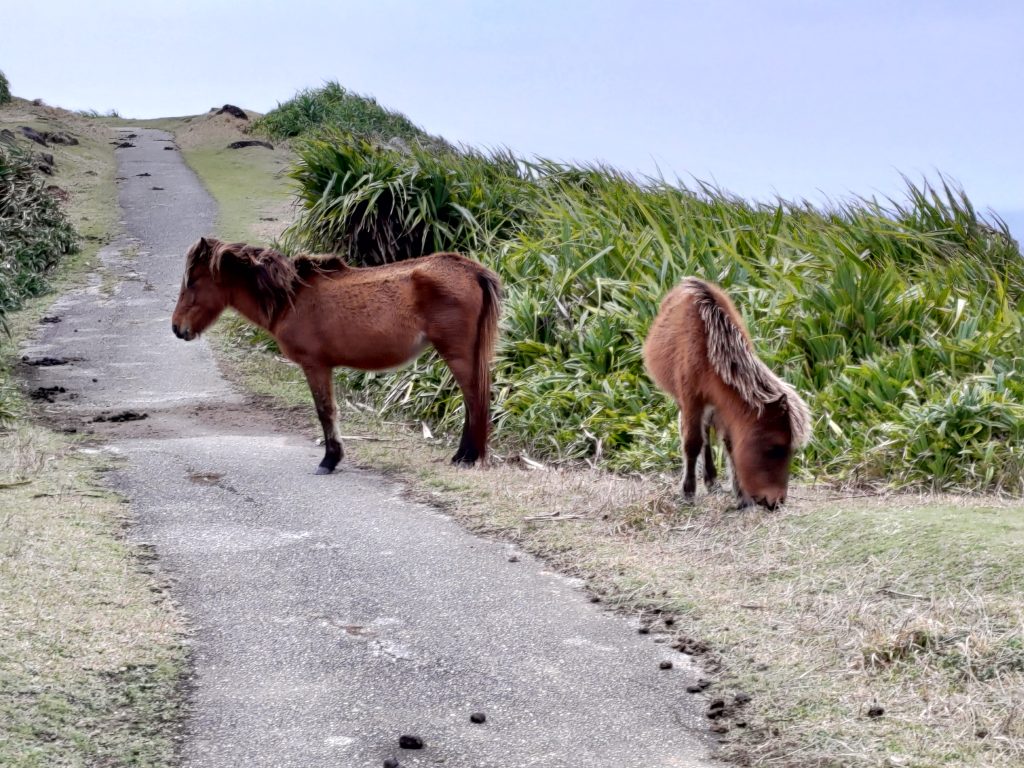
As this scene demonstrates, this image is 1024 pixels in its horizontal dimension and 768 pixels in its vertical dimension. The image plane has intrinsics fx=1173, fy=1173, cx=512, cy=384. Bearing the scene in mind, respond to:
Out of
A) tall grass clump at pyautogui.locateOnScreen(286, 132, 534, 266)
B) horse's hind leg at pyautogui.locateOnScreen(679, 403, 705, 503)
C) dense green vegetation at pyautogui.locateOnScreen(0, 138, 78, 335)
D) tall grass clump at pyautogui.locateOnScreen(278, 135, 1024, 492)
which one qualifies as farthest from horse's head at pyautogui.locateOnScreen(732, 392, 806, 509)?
dense green vegetation at pyautogui.locateOnScreen(0, 138, 78, 335)

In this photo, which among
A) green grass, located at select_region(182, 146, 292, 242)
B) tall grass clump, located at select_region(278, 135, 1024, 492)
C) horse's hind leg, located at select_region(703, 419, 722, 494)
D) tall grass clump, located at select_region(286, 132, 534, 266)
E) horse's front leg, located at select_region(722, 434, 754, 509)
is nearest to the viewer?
horse's front leg, located at select_region(722, 434, 754, 509)

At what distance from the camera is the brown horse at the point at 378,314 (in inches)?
343

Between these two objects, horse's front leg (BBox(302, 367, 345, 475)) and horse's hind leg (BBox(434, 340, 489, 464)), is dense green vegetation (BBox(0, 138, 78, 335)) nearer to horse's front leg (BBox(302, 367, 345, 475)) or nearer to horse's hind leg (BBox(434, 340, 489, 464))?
horse's front leg (BBox(302, 367, 345, 475))

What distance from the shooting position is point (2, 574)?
5.40m

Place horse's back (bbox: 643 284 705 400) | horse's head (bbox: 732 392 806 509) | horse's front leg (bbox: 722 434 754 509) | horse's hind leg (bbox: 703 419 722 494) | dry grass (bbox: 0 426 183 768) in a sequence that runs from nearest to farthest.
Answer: dry grass (bbox: 0 426 183 768) → horse's head (bbox: 732 392 806 509) → horse's front leg (bbox: 722 434 754 509) → horse's back (bbox: 643 284 705 400) → horse's hind leg (bbox: 703 419 722 494)

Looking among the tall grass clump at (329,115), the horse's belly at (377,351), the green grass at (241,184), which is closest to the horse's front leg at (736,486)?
the horse's belly at (377,351)

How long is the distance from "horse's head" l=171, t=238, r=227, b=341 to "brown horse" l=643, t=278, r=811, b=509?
3828 mm

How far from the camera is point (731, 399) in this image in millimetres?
6391

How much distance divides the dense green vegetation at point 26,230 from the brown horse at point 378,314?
796 cm

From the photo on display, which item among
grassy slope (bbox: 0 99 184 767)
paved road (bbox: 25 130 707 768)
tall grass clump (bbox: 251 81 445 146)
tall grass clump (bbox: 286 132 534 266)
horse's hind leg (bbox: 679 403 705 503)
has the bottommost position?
grassy slope (bbox: 0 99 184 767)

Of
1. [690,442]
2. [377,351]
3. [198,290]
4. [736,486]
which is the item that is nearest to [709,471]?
[690,442]

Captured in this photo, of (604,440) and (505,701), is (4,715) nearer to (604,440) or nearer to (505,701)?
(505,701)

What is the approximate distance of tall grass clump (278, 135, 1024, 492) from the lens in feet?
27.3

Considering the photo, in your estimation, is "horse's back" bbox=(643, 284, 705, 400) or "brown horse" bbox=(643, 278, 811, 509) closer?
"brown horse" bbox=(643, 278, 811, 509)
